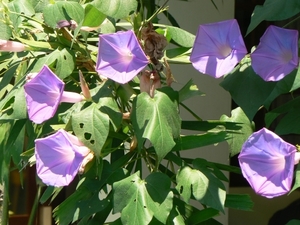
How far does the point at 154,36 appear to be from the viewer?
3.50 ft

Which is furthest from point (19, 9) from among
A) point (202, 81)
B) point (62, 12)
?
point (202, 81)

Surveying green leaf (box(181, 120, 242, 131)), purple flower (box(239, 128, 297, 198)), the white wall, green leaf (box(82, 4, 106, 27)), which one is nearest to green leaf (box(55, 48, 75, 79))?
green leaf (box(82, 4, 106, 27))

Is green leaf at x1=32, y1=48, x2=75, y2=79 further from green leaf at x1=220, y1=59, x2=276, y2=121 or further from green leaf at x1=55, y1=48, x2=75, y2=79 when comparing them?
green leaf at x1=220, y1=59, x2=276, y2=121

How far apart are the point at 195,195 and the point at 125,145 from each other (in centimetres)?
29

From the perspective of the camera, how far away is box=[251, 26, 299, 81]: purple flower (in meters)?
0.85

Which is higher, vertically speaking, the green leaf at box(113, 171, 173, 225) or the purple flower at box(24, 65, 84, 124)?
the purple flower at box(24, 65, 84, 124)

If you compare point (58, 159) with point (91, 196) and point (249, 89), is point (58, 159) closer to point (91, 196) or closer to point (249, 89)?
point (91, 196)

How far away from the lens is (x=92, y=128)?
998mm

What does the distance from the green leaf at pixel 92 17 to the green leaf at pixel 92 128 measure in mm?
167

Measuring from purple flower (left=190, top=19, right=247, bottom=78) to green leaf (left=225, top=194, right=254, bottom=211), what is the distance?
0.36 m

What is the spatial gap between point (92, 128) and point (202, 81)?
48.1 inches

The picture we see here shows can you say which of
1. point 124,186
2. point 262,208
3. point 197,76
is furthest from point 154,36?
point 262,208

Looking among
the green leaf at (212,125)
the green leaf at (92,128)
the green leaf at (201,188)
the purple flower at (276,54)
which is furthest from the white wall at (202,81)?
the purple flower at (276,54)

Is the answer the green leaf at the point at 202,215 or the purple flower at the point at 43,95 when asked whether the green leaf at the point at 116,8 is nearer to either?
the purple flower at the point at 43,95
